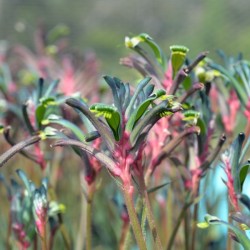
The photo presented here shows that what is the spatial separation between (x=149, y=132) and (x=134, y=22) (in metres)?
7.86

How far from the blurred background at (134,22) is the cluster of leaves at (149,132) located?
3795 mm

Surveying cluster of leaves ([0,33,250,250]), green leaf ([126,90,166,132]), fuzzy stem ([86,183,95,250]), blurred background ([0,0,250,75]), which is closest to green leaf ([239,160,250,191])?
cluster of leaves ([0,33,250,250])

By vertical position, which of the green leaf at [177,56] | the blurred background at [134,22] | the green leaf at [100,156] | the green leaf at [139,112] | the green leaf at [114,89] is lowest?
the green leaf at [100,156]

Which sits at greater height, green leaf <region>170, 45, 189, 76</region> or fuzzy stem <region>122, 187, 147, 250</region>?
green leaf <region>170, 45, 189, 76</region>

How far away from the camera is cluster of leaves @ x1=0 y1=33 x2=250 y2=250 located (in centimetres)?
63

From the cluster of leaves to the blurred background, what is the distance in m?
3.79

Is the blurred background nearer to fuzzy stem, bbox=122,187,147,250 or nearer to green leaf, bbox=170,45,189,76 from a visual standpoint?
green leaf, bbox=170,45,189,76

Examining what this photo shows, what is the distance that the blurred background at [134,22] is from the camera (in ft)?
19.0

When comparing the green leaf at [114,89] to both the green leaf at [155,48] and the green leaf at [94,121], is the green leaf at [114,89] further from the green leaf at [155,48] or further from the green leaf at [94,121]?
the green leaf at [155,48]

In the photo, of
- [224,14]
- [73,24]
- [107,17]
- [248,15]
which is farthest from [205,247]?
[107,17]

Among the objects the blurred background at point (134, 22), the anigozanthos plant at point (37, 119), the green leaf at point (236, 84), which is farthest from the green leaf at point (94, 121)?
the blurred background at point (134, 22)

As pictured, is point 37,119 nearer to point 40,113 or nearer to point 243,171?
point 40,113

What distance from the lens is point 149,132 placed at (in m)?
0.75

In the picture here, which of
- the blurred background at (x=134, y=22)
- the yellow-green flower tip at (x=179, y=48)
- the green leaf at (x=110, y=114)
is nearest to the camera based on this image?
the green leaf at (x=110, y=114)
